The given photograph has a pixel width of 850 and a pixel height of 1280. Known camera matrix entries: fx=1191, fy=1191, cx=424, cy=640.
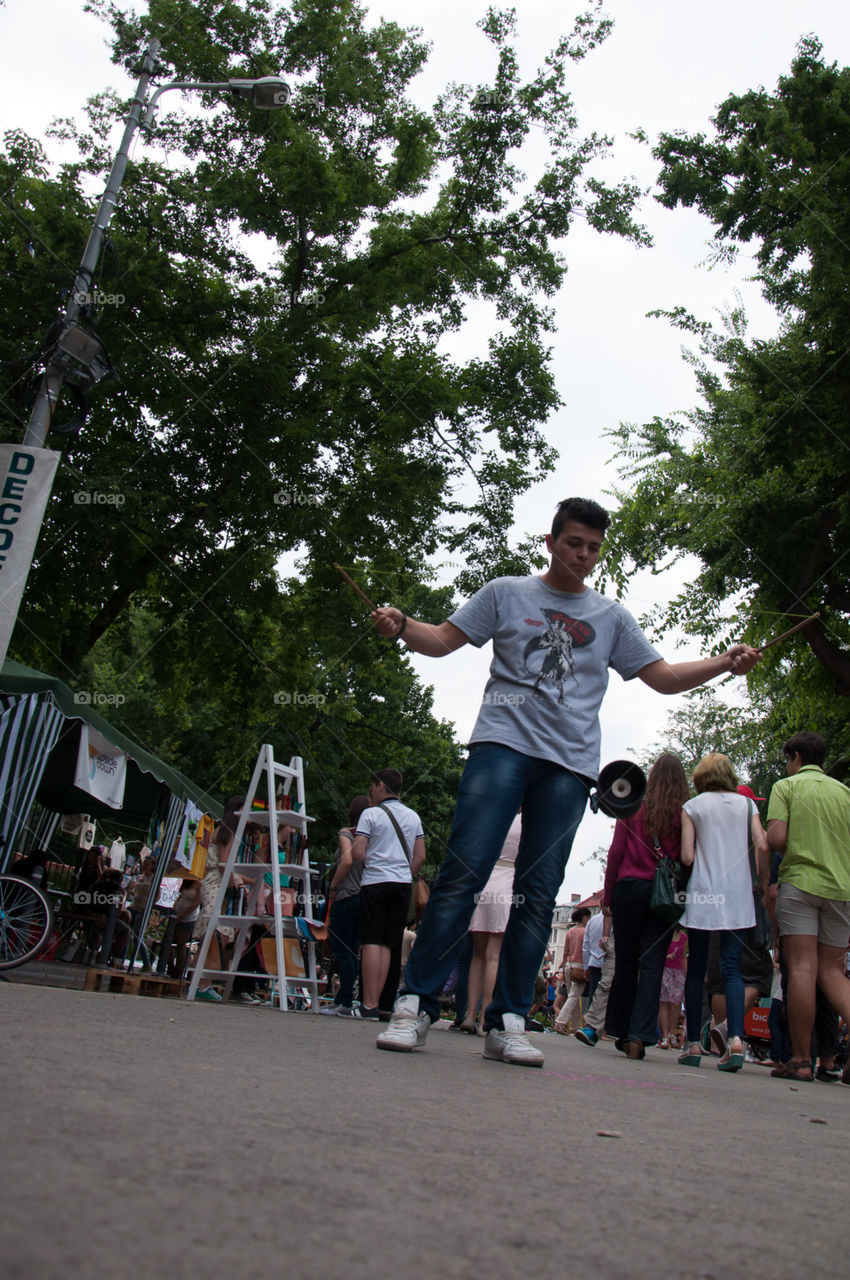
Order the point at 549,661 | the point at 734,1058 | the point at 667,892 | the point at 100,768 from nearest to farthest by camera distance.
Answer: the point at 549,661 → the point at 667,892 → the point at 734,1058 → the point at 100,768

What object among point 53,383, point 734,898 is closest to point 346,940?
point 734,898

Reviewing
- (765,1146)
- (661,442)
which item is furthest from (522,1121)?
(661,442)

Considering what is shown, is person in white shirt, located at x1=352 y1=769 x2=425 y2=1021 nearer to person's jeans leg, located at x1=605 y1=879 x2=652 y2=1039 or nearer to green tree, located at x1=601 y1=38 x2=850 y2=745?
person's jeans leg, located at x1=605 y1=879 x2=652 y2=1039

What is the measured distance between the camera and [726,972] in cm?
794

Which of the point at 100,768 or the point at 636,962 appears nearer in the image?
the point at 636,962

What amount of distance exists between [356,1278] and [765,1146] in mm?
2030

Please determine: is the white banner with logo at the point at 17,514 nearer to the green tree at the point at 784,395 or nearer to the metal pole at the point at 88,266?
the metal pole at the point at 88,266

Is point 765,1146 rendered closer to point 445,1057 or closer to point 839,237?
point 445,1057

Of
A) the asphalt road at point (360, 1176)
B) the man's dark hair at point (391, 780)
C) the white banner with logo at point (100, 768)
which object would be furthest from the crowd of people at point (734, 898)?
the white banner with logo at point (100, 768)

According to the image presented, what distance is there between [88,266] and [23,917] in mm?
6611

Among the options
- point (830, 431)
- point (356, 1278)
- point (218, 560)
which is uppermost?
point (830, 431)

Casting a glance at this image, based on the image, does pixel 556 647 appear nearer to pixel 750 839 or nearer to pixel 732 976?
pixel 750 839

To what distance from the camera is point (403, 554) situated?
1747 centimetres

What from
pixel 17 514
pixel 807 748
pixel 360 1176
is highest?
pixel 17 514
